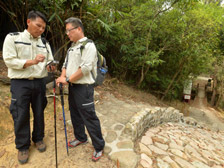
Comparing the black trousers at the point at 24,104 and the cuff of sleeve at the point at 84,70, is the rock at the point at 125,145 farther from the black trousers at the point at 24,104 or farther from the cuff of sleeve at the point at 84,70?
the cuff of sleeve at the point at 84,70

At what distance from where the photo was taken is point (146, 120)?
3.87 m

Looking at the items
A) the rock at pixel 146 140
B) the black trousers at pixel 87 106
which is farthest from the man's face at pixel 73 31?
the rock at pixel 146 140

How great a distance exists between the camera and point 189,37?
23.5ft

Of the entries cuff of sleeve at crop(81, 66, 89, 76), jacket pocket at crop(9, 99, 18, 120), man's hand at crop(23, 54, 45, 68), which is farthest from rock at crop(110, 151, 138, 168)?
man's hand at crop(23, 54, 45, 68)

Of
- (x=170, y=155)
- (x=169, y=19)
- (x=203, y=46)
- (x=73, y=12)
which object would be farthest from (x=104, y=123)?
(x=203, y=46)

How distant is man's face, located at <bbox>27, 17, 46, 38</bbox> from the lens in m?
1.83

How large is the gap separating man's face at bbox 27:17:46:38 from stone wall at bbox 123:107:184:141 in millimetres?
2352

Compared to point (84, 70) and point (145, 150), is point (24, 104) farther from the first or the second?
point (145, 150)

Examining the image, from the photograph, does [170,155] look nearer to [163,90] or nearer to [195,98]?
[163,90]

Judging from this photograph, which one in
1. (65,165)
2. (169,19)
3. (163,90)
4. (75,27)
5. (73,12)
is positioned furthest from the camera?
(163,90)

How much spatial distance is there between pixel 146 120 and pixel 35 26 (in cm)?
341

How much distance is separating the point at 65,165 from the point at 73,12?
4.43m

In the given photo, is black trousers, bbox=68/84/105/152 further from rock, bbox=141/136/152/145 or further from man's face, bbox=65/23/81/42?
rock, bbox=141/136/152/145

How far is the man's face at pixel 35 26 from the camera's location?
5.99ft
